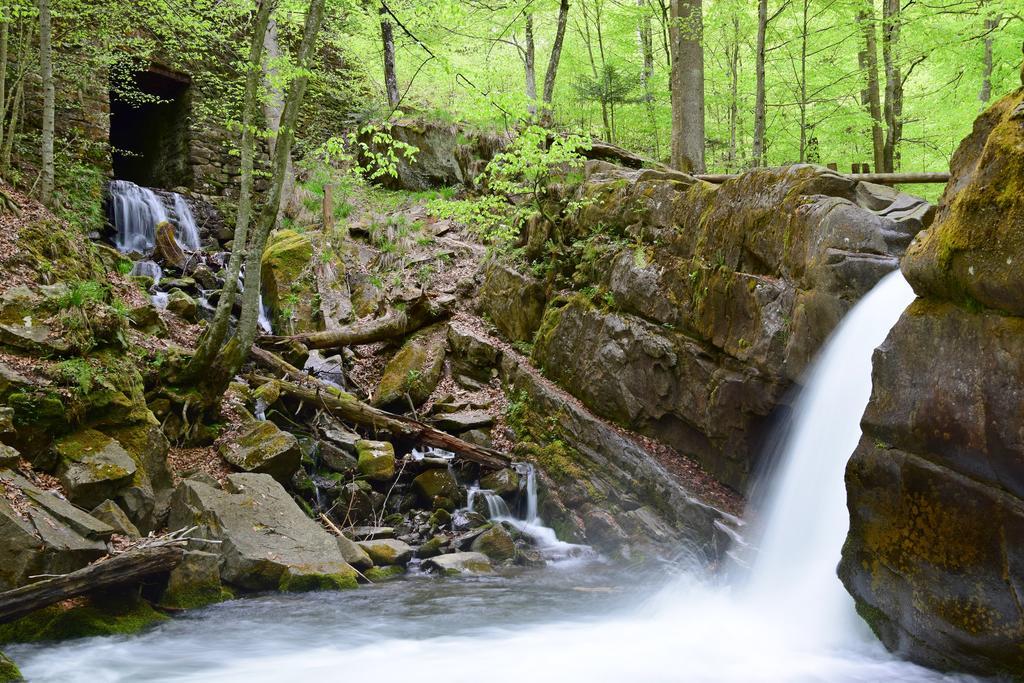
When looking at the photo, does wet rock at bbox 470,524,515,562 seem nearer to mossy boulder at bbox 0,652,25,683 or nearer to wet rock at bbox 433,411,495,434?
wet rock at bbox 433,411,495,434

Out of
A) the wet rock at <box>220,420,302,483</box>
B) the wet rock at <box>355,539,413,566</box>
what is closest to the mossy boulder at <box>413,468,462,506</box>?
the wet rock at <box>355,539,413,566</box>

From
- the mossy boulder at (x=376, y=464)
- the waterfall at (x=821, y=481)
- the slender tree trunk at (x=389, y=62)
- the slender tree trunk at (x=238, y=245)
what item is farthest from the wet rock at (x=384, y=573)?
the slender tree trunk at (x=389, y=62)

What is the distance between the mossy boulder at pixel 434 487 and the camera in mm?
8688

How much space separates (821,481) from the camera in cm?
615

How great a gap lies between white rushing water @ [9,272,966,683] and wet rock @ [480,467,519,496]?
193 centimetres

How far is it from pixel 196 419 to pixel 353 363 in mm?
3446

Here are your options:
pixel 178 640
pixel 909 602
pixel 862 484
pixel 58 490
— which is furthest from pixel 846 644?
pixel 58 490

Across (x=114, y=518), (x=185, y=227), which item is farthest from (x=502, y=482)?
(x=185, y=227)

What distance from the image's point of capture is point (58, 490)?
580 cm

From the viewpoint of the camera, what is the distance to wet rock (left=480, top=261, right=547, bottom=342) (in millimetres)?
10906

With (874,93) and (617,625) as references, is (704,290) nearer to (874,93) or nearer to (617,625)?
(617,625)

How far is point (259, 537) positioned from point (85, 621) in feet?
5.45

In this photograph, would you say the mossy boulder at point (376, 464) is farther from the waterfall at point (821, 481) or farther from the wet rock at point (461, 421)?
the waterfall at point (821, 481)

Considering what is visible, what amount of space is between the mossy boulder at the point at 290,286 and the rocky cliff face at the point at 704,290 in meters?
4.32
